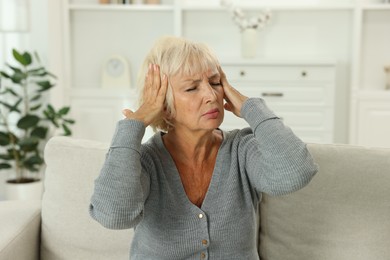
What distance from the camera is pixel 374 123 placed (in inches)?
166

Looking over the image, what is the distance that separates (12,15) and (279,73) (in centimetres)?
202

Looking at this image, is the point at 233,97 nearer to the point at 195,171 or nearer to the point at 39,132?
the point at 195,171

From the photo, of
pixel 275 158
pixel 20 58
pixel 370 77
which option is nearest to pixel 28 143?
pixel 20 58

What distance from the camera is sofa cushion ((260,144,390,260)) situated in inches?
60.5

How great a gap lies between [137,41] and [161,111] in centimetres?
325

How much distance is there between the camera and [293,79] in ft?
13.2

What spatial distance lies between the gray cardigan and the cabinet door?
9.76 ft

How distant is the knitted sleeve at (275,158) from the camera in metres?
1.34

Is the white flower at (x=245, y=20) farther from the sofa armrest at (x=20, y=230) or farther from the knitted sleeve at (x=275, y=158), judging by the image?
the knitted sleeve at (x=275, y=158)

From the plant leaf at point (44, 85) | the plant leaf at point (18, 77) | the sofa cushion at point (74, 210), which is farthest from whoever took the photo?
the plant leaf at point (44, 85)

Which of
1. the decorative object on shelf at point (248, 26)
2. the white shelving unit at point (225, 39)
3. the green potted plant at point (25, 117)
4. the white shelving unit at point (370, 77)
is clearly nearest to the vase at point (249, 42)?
the decorative object on shelf at point (248, 26)

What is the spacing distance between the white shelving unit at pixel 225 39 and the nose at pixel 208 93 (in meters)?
2.73

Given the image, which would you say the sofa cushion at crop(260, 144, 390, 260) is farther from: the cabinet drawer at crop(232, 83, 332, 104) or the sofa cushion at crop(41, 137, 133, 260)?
the cabinet drawer at crop(232, 83, 332, 104)

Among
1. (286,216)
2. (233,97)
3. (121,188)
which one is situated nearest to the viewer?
(121,188)
